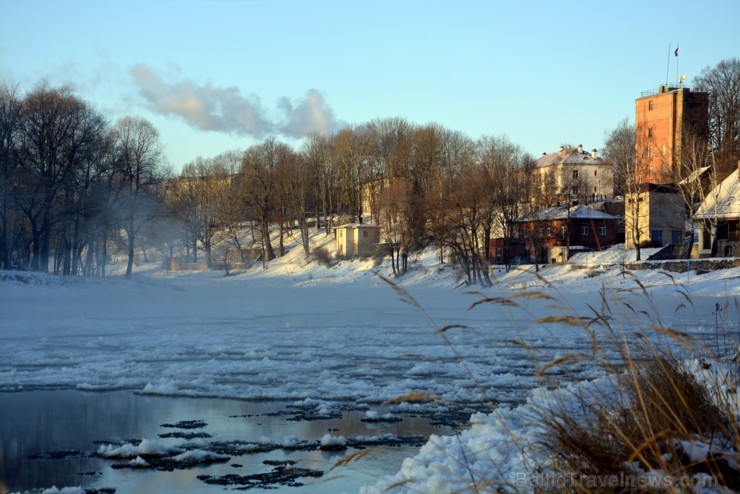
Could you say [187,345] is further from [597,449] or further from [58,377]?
[597,449]

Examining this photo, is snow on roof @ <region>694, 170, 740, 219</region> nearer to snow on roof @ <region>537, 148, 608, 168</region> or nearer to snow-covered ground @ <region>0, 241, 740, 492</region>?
snow-covered ground @ <region>0, 241, 740, 492</region>

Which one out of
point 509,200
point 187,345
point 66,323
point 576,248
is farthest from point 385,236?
point 187,345

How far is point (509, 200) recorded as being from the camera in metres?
65.2

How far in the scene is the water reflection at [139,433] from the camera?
6953 millimetres

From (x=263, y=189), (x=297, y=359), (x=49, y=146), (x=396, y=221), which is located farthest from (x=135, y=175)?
(x=297, y=359)

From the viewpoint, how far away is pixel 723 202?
52.5 meters

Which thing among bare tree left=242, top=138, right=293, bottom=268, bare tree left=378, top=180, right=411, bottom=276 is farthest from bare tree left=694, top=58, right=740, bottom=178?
bare tree left=242, top=138, right=293, bottom=268

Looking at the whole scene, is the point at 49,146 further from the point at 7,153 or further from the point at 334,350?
the point at 334,350

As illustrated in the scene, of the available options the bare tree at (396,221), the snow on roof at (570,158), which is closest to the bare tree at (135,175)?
the bare tree at (396,221)

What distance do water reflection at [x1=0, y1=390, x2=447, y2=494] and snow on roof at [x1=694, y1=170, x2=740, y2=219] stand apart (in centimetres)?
4615

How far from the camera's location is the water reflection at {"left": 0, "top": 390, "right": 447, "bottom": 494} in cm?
695

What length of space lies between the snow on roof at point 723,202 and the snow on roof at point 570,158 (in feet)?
164

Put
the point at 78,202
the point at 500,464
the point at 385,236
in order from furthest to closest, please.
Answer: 1. the point at 385,236
2. the point at 78,202
3. the point at 500,464

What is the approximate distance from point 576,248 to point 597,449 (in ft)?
201
